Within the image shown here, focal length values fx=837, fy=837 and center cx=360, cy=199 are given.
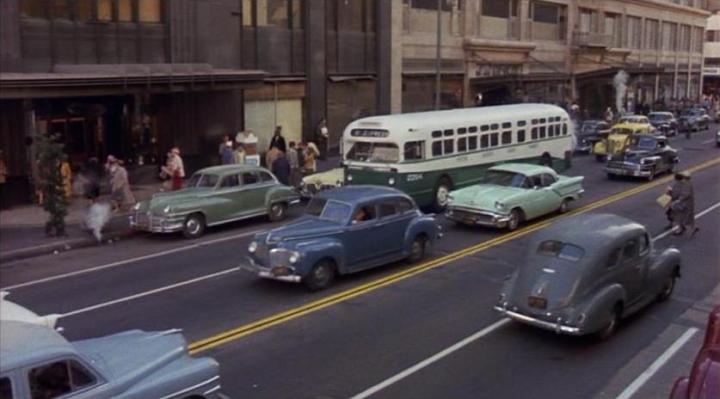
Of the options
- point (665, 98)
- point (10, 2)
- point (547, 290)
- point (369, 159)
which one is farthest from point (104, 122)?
point (665, 98)

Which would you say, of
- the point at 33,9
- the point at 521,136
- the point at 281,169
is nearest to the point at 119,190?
the point at 281,169

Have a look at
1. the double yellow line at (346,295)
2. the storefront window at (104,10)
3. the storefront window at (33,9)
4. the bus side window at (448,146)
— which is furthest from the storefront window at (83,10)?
the double yellow line at (346,295)

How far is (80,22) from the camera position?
987 inches

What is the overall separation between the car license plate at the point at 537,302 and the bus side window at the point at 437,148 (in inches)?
444

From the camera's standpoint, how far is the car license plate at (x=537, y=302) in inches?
459

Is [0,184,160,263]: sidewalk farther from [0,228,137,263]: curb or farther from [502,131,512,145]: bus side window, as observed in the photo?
[502,131,512,145]: bus side window

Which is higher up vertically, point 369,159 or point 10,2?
point 10,2

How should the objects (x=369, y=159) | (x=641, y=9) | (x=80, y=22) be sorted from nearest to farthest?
(x=369, y=159) < (x=80, y=22) < (x=641, y=9)

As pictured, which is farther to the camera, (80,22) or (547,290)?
(80,22)

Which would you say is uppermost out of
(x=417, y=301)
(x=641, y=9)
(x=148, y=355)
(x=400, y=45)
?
(x=641, y=9)

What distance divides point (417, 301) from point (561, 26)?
5097cm

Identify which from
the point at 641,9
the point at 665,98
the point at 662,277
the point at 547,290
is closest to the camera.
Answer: the point at 547,290

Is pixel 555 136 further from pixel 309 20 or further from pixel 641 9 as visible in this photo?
pixel 641 9

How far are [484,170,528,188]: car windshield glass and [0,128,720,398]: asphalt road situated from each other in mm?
1863
